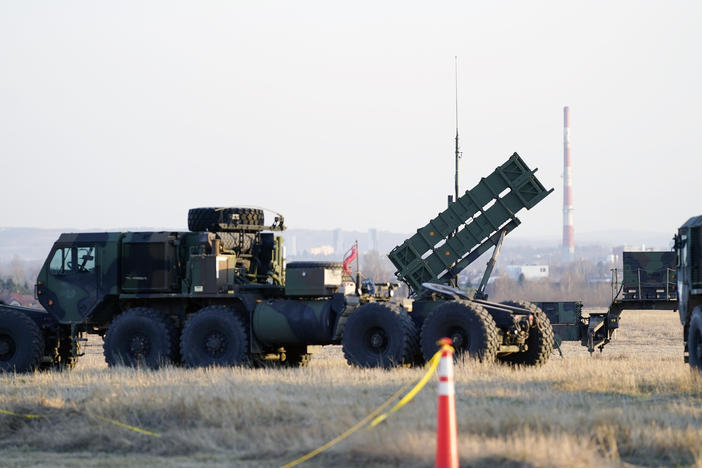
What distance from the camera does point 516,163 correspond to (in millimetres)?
23359

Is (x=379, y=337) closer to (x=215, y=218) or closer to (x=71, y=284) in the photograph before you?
(x=215, y=218)

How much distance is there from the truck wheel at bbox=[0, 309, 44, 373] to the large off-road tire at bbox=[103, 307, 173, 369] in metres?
1.39

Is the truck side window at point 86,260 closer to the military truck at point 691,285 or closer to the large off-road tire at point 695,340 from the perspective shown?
the military truck at point 691,285

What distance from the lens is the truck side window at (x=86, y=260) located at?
2330 centimetres

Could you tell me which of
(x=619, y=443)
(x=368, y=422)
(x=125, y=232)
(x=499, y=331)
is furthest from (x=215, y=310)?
(x=619, y=443)

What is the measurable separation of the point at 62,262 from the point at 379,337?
7.06 metres

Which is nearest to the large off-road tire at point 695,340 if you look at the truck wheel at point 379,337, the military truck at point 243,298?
the military truck at point 243,298

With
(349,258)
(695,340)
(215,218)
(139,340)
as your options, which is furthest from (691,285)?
(139,340)

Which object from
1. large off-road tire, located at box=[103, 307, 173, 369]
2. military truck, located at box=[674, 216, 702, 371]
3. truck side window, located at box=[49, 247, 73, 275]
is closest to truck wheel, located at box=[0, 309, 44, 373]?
truck side window, located at box=[49, 247, 73, 275]

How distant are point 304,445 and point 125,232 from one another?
13.3 m

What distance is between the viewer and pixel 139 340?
22625 millimetres

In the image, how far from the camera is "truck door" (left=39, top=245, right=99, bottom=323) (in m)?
23.2

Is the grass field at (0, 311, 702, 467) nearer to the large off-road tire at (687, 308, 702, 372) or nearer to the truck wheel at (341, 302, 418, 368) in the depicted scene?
the large off-road tire at (687, 308, 702, 372)

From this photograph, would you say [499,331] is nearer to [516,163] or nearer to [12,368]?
[516,163]
